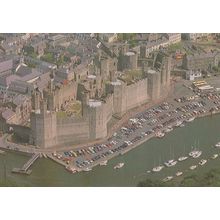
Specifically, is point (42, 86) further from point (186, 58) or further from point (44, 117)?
point (186, 58)

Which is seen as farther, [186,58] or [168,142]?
Result: [186,58]

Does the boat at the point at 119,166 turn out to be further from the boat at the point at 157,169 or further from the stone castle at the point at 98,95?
the stone castle at the point at 98,95

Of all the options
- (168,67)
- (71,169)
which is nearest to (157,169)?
(71,169)

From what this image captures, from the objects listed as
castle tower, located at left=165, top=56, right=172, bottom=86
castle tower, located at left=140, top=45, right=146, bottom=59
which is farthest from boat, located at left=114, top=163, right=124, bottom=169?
castle tower, located at left=140, top=45, right=146, bottom=59

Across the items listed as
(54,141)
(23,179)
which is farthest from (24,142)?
A: (23,179)

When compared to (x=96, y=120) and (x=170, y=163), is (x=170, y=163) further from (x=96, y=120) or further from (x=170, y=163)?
(x=96, y=120)

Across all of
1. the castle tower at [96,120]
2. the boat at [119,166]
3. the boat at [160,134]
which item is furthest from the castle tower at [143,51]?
the boat at [119,166]

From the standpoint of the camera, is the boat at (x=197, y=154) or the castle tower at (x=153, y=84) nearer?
the boat at (x=197, y=154)
